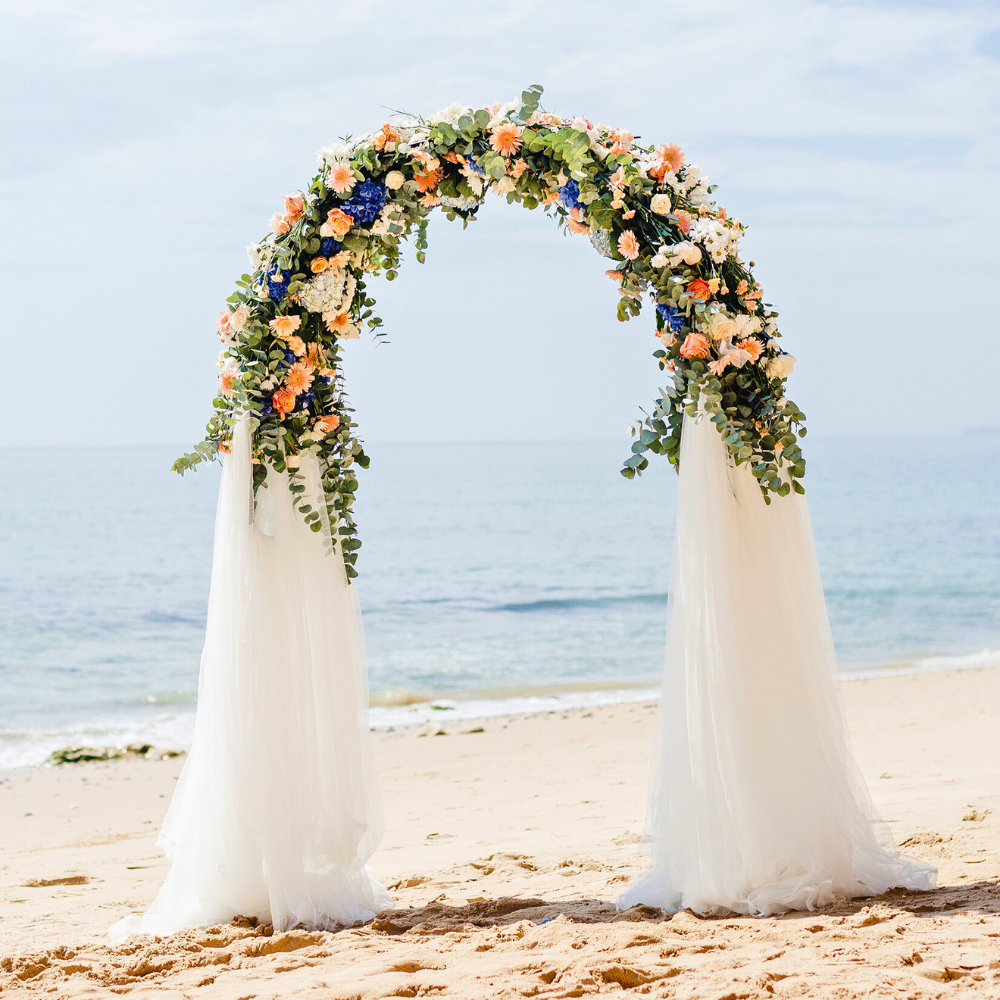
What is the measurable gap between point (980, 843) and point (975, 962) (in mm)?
1627

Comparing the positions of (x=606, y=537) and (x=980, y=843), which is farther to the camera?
(x=606, y=537)

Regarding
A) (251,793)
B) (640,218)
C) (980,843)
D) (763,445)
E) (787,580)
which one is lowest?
(980,843)

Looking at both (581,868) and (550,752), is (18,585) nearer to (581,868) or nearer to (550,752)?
(550,752)

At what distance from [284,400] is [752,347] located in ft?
5.99

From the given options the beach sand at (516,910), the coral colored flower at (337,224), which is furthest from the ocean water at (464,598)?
the coral colored flower at (337,224)

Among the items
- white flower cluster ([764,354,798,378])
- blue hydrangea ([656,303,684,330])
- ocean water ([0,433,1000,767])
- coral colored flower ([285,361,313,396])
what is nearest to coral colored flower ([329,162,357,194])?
coral colored flower ([285,361,313,396])

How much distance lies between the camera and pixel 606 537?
33.6 meters

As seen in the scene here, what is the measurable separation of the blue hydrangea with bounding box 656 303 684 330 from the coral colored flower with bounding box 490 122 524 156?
841 mm

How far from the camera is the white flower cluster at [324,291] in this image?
397 centimetres

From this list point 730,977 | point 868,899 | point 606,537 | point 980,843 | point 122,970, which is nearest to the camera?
point 730,977

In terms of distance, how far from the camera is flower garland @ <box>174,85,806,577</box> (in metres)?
3.73

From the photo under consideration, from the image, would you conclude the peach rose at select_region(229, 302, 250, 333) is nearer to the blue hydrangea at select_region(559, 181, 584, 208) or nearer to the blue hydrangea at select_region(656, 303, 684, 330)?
the blue hydrangea at select_region(559, 181, 584, 208)

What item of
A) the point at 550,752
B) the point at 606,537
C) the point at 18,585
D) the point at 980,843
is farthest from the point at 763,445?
the point at 606,537

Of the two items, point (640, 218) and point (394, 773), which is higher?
point (640, 218)
